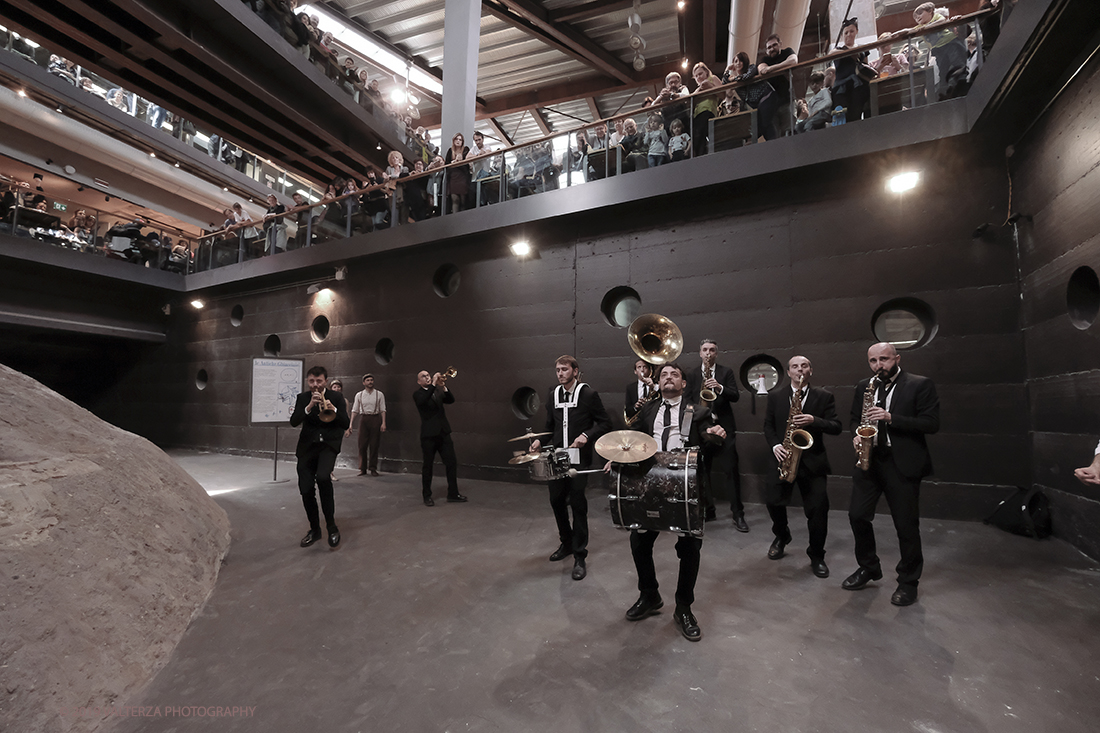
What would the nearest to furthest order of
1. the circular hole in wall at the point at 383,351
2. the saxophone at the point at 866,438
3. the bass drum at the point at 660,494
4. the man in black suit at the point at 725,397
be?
the bass drum at the point at 660,494 → the saxophone at the point at 866,438 → the man in black suit at the point at 725,397 → the circular hole in wall at the point at 383,351

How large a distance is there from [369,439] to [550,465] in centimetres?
592

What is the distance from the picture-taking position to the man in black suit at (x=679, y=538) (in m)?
2.89

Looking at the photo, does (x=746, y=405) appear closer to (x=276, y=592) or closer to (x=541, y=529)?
(x=541, y=529)

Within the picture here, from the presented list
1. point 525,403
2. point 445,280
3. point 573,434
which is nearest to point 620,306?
point 525,403

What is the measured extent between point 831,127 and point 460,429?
→ 22.1 ft

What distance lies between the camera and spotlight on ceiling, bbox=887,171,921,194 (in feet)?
17.7

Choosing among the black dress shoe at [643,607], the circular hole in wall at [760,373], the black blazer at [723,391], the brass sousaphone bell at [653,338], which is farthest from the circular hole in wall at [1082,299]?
the black dress shoe at [643,607]

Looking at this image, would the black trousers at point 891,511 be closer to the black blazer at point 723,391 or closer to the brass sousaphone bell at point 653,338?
the black blazer at point 723,391

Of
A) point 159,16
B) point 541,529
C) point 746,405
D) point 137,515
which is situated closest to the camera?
point 137,515

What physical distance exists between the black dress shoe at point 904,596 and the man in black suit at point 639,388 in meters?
2.35

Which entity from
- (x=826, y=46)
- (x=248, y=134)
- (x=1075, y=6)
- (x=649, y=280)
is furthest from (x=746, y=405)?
(x=248, y=134)

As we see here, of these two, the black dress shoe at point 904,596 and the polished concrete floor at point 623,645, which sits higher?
the black dress shoe at point 904,596

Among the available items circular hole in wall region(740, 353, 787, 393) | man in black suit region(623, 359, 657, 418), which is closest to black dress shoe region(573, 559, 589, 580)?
man in black suit region(623, 359, 657, 418)

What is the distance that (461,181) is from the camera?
813 cm
